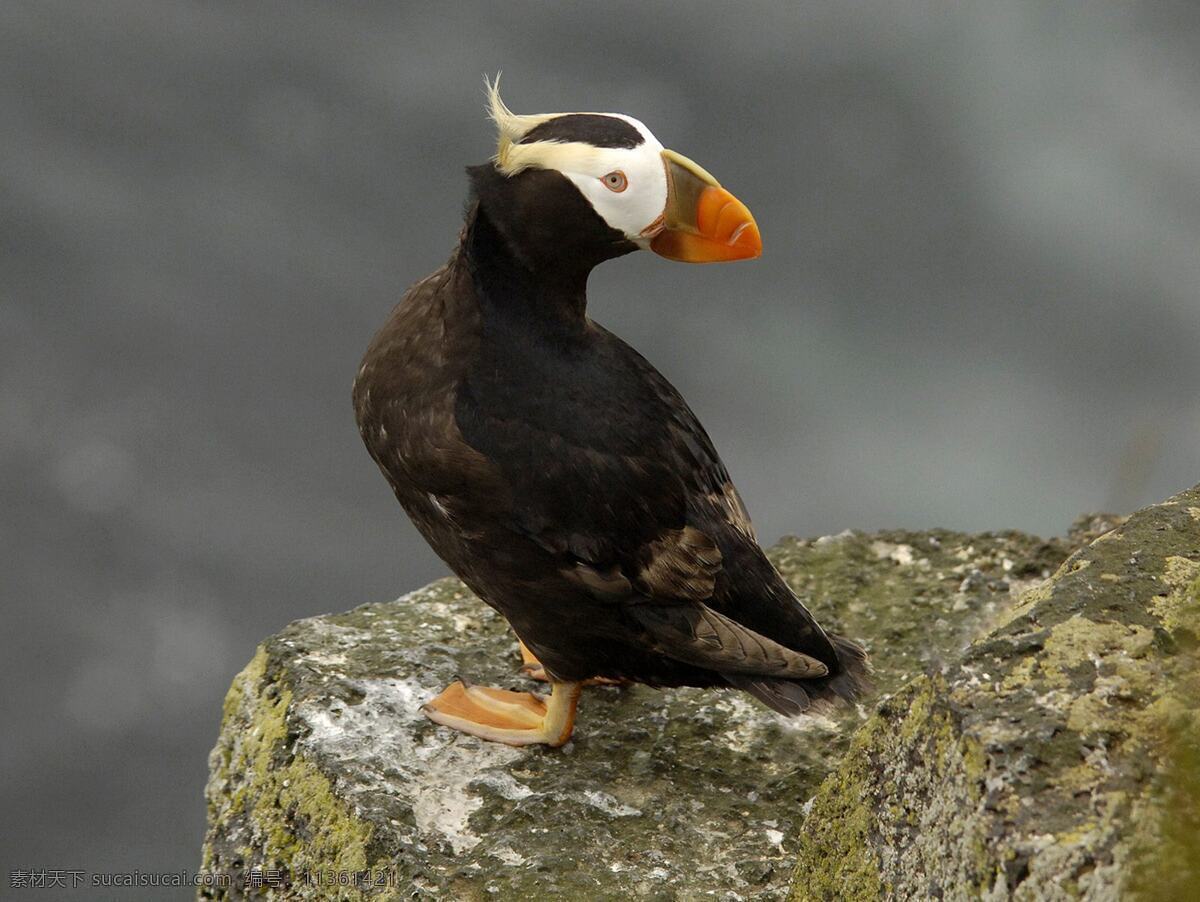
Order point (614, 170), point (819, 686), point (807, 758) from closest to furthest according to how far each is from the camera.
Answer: point (614, 170), point (819, 686), point (807, 758)

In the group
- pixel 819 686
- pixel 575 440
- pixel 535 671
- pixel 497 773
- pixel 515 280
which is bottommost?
pixel 497 773

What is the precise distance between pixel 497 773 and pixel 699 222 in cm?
184

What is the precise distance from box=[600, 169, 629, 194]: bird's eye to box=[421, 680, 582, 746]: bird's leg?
1592 millimetres

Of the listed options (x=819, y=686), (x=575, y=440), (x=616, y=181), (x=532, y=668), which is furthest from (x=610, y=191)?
(x=532, y=668)

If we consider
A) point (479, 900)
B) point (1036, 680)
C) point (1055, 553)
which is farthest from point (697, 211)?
point (1055, 553)

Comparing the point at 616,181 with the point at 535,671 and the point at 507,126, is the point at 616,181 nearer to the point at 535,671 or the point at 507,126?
the point at 507,126

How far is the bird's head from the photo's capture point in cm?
399

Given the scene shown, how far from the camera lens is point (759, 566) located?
4.46 m

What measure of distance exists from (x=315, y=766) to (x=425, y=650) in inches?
32.9

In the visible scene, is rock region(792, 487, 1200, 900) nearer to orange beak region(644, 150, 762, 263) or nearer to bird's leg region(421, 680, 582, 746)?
bird's leg region(421, 680, 582, 746)

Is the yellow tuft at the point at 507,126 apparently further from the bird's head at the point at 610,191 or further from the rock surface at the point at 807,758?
the rock surface at the point at 807,758

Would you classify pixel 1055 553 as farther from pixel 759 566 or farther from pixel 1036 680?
pixel 1036 680

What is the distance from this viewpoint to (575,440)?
417 cm

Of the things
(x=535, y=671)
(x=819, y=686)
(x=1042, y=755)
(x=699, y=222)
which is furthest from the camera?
(x=535, y=671)
